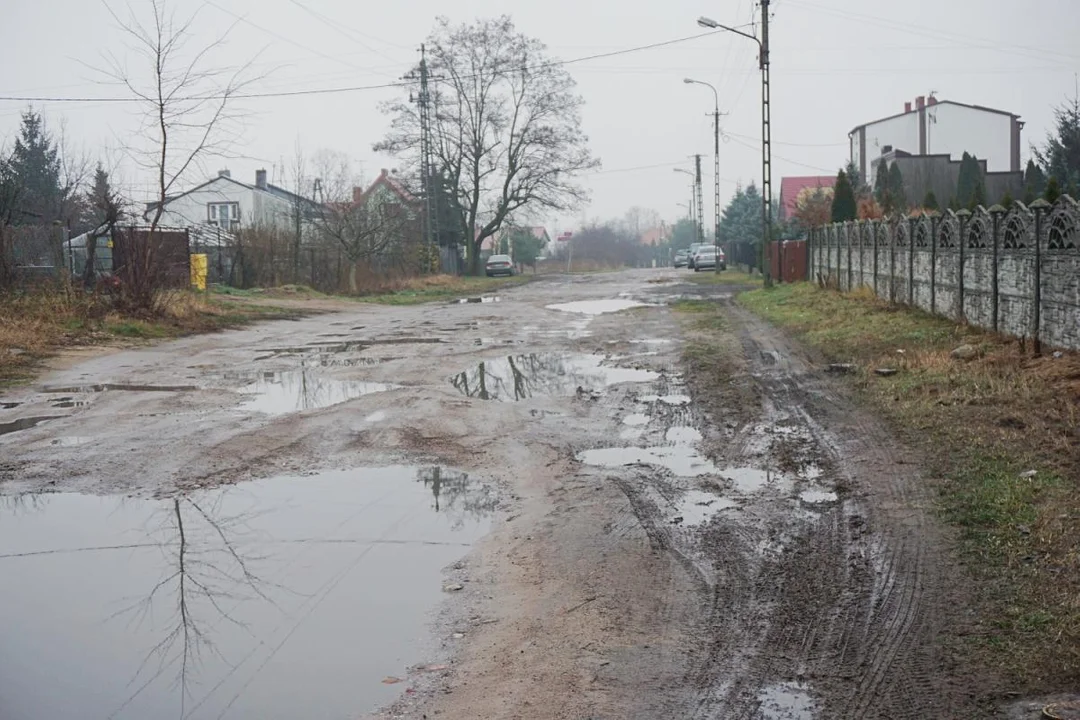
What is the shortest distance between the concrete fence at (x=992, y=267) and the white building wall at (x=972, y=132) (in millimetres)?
50709

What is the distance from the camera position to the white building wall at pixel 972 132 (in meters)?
67.5

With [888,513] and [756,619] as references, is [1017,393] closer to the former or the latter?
[888,513]

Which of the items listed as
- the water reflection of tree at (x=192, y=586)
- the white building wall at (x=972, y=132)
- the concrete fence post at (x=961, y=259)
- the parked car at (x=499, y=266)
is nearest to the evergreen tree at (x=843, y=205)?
the concrete fence post at (x=961, y=259)

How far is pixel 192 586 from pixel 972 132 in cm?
7129

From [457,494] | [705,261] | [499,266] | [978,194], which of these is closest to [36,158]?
[499,266]

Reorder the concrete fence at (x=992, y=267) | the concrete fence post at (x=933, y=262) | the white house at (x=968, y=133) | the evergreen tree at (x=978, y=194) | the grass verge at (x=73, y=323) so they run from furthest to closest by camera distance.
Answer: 1. the white house at (x=968, y=133)
2. the evergreen tree at (x=978, y=194)
3. the concrete fence post at (x=933, y=262)
4. the grass verge at (x=73, y=323)
5. the concrete fence at (x=992, y=267)

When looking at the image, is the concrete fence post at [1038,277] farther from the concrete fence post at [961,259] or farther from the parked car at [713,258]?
the parked car at [713,258]

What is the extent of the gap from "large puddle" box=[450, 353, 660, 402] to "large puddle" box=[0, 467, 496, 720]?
4113 millimetres

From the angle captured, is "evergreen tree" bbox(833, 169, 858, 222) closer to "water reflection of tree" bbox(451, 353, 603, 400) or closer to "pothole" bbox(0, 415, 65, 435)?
"water reflection of tree" bbox(451, 353, 603, 400)

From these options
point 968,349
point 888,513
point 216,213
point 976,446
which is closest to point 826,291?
point 968,349

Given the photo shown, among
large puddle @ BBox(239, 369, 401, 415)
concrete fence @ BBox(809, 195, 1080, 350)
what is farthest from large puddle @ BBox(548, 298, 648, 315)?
large puddle @ BBox(239, 369, 401, 415)

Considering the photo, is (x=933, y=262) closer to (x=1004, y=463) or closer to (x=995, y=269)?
(x=995, y=269)

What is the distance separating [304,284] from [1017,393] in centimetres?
3188

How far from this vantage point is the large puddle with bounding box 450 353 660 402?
39.9 feet
